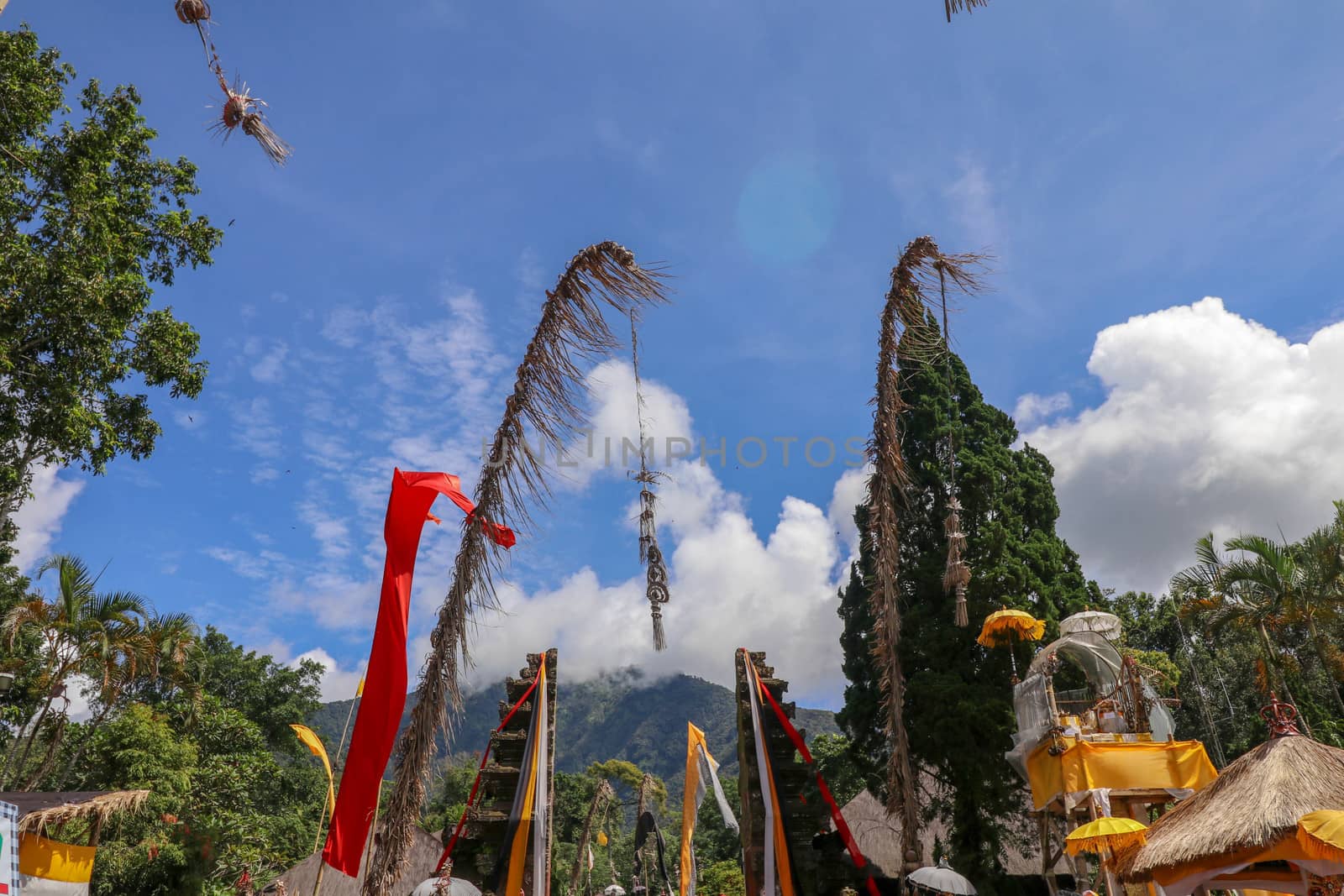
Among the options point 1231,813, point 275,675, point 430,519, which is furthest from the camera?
point 275,675

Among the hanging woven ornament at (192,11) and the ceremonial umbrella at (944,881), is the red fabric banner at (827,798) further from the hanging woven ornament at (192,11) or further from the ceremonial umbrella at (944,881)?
the hanging woven ornament at (192,11)

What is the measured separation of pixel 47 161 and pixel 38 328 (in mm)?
3098

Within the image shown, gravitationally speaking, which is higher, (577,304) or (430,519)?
(577,304)

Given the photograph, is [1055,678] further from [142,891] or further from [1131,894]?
[142,891]

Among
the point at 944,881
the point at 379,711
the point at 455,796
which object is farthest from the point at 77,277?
the point at 455,796

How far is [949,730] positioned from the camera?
16406 millimetres

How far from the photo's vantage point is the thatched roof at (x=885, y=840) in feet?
69.4

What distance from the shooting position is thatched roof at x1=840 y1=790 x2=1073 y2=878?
21156mm

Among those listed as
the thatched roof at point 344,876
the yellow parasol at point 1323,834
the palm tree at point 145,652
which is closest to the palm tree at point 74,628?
the palm tree at point 145,652

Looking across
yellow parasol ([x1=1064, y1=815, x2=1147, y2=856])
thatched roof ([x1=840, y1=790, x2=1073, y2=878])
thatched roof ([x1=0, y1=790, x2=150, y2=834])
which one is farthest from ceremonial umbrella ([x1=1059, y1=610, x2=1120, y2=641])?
thatched roof ([x1=0, y1=790, x2=150, y2=834])

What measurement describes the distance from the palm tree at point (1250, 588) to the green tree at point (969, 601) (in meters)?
2.49

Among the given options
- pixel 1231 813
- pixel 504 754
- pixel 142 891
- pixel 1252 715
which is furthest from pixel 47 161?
pixel 1252 715

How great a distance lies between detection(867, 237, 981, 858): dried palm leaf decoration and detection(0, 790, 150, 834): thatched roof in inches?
438

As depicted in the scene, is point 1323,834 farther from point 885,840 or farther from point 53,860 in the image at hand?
point 885,840
